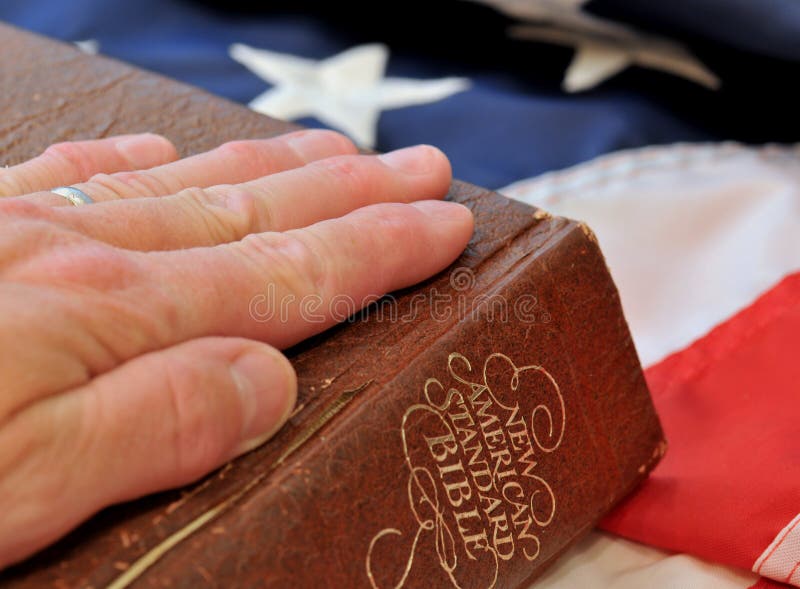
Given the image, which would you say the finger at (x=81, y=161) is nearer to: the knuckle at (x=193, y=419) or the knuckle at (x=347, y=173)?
the knuckle at (x=347, y=173)

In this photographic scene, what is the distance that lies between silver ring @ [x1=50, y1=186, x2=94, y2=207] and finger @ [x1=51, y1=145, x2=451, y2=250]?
0.15ft

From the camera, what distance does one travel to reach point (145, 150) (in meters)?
0.69

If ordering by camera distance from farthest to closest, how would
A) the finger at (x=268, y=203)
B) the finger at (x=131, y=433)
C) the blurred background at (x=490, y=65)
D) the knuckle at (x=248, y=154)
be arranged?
the blurred background at (x=490, y=65), the knuckle at (x=248, y=154), the finger at (x=268, y=203), the finger at (x=131, y=433)

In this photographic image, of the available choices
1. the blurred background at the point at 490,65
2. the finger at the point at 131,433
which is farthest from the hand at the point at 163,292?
the blurred background at the point at 490,65

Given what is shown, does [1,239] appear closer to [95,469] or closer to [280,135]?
[95,469]

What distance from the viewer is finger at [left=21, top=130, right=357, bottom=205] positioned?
2.00ft

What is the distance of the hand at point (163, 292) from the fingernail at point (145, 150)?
16 mm

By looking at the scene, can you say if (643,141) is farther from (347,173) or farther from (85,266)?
(85,266)

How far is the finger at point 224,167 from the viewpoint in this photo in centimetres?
61

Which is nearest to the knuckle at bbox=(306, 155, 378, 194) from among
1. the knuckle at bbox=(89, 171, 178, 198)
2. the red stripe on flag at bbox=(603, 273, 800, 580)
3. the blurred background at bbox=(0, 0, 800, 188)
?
Answer: the knuckle at bbox=(89, 171, 178, 198)

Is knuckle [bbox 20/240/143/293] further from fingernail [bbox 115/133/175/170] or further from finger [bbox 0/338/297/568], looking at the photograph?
fingernail [bbox 115/133/175/170]

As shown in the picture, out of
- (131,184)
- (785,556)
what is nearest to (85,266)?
(131,184)

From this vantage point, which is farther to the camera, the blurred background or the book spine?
the blurred background

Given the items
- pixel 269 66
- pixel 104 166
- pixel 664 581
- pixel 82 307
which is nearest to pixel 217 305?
pixel 82 307
